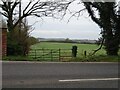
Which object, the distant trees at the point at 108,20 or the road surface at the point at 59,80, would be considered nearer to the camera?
the road surface at the point at 59,80

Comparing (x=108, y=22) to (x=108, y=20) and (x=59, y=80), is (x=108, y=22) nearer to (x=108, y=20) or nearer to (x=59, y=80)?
(x=108, y=20)

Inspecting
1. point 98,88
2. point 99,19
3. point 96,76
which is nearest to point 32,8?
point 99,19

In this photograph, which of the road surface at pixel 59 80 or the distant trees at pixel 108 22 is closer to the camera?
the road surface at pixel 59 80

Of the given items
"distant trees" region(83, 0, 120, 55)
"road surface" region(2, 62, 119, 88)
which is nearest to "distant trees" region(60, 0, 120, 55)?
"distant trees" region(83, 0, 120, 55)

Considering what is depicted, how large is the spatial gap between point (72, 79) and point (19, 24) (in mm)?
25073

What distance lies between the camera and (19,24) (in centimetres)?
3497

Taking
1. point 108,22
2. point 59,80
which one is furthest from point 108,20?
point 59,80

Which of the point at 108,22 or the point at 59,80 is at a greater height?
the point at 108,22

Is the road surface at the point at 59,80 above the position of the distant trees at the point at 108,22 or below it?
Answer: below

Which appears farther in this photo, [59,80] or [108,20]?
[108,20]

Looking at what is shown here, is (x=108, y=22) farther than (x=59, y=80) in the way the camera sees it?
Yes

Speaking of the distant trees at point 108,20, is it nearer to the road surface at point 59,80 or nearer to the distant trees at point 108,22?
the distant trees at point 108,22

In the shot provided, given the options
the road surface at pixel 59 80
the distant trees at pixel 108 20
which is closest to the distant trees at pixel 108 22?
the distant trees at pixel 108 20

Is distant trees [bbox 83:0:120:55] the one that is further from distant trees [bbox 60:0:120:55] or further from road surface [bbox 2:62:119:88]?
road surface [bbox 2:62:119:88]
